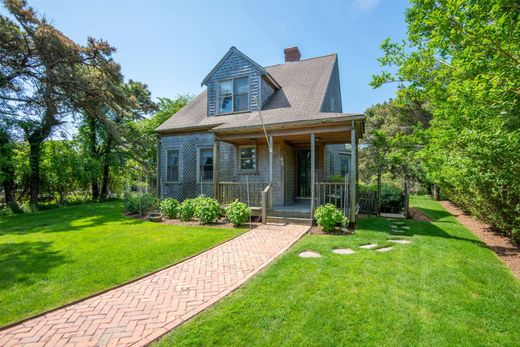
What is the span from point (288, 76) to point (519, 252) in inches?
438

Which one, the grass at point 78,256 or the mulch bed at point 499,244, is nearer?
the grass at point 78,256

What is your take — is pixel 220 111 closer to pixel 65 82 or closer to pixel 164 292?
pixel 164 292

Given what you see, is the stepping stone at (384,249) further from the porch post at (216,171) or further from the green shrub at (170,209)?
the green shrub at (170,209)

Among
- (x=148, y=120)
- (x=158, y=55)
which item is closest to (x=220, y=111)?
(x=158, y=55)

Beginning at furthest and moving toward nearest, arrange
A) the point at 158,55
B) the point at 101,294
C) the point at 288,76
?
the point at 288,76, the point at 158,55, the point at 101,294

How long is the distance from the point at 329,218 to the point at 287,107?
538 cm

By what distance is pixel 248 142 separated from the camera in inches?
421

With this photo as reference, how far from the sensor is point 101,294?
12.0 ft

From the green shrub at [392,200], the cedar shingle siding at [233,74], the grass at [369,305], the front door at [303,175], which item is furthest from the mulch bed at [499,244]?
the cedar shingle siding at [233,74]

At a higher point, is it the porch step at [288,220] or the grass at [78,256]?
the porch step at [288,220]

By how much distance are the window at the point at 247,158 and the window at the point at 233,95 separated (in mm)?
1958

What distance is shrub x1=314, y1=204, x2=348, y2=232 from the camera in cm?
710

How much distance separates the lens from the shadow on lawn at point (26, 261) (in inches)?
166

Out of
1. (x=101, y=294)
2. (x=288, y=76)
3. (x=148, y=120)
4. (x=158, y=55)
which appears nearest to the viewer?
(x=101, y=294)
